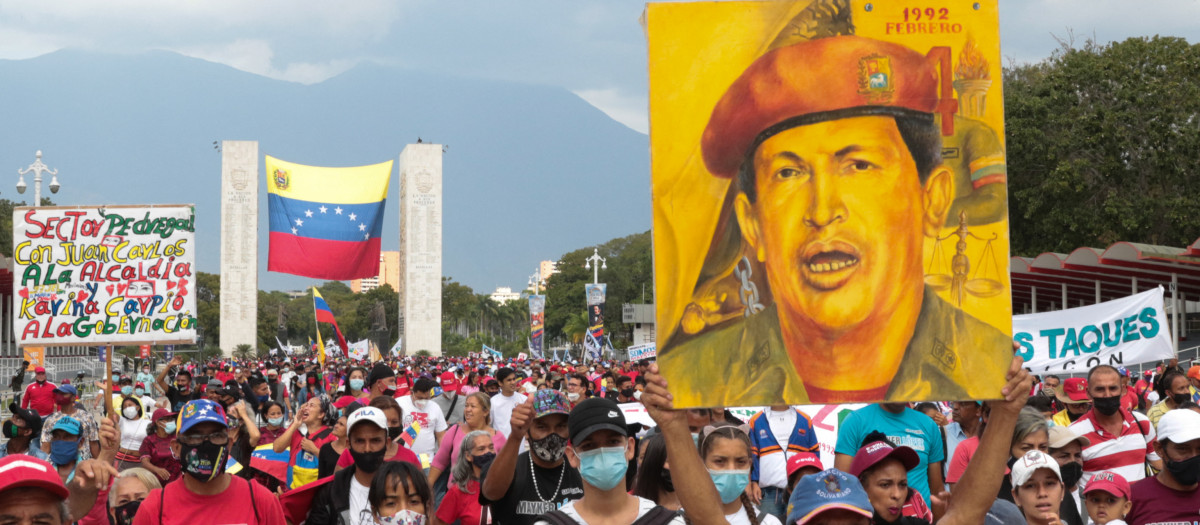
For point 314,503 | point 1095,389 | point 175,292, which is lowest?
point 314,503

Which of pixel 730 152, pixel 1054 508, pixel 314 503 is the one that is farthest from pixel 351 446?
pixel 1054 508

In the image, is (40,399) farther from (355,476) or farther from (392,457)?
(355,476)

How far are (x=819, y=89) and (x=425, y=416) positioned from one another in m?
6.57

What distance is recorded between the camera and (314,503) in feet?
20.4

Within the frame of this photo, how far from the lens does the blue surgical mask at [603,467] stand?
13.7 ft

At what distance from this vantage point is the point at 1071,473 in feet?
22.2

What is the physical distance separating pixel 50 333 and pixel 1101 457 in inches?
341

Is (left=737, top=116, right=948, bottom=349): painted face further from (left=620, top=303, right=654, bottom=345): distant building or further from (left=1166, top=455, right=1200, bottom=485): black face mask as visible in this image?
(left=620, top=303, right=654, bottom=345): distant building

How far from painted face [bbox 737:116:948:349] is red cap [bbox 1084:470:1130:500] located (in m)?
2.13

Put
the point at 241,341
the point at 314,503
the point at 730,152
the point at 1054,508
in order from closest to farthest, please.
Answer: the point at 730,152, the point at 1054,508, the point at 314,503, the point at 241,341

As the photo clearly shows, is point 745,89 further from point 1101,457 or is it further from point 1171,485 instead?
point 1101,457

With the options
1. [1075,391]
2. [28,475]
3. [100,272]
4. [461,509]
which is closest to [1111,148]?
[1075,391]

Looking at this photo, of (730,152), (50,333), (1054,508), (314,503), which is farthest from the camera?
(50,333)

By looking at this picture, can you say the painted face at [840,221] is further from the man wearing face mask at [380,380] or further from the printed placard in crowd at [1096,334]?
the printed placard in crowd at [1096,334]
